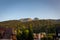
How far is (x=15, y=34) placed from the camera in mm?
13938

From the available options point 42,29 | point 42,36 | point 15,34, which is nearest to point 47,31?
point 42,29

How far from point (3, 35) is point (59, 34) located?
3636 millimetres

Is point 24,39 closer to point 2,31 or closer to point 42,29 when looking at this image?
point 2,31

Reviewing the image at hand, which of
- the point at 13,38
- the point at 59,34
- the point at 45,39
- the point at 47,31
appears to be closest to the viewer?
the point at 59,34

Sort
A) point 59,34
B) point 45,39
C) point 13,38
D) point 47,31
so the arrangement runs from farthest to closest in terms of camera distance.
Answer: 1. point 47,31
2. point 45,39
3. point 13,38
4. point 59,34

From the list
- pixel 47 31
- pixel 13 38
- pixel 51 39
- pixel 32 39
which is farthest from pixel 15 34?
pixel 47 31

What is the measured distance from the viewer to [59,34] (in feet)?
41.5

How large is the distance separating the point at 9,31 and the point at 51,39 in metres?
3.00

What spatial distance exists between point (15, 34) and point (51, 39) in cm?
255

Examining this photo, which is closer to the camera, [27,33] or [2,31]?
[27,33]

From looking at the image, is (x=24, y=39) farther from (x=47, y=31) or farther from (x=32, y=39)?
(x=47, y=31)

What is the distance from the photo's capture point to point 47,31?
17656mm

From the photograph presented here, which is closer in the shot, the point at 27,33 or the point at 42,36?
the point at 27,33

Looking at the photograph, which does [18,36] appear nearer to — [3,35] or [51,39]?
[3,35]
